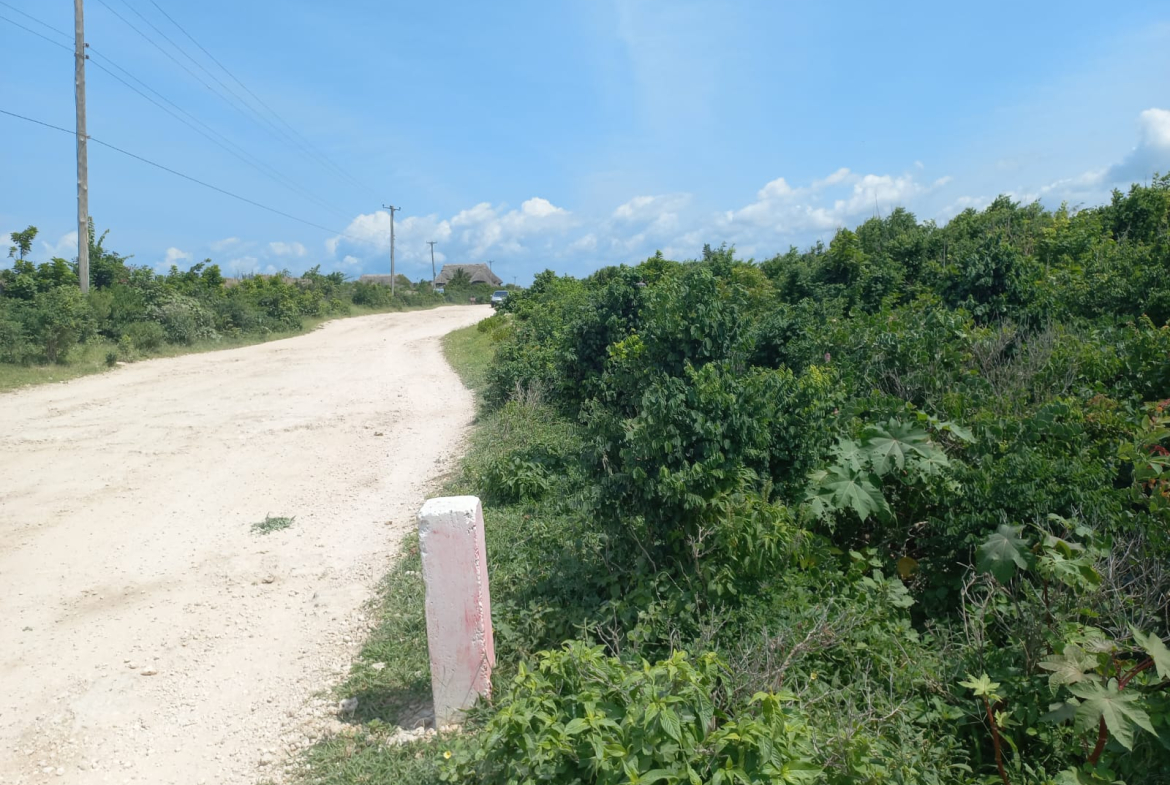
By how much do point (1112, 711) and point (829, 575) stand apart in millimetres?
1402

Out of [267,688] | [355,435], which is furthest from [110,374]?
[267,688]

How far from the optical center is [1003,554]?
3453 millimetres

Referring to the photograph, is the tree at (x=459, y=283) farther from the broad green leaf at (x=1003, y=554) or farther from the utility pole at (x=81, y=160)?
the broad green leaf at (x=1003, y=554)

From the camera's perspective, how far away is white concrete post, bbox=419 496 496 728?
11.7ft

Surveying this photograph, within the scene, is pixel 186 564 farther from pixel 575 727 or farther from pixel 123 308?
pixel 123 308

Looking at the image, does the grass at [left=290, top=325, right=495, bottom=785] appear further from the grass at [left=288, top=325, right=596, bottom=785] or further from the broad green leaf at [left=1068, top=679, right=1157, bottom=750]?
the broad green leaf at [left=1068, top=679, right=1157, bottom=750]

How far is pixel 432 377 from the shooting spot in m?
15.0

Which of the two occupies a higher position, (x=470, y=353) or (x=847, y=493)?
(x=470, y=353)

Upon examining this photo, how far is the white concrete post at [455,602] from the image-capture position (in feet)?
11.7

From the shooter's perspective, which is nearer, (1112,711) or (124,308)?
(1112,711)

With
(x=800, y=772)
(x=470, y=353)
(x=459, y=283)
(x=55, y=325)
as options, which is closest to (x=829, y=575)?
(x=800, y=772)

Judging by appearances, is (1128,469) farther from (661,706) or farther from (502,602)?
(502,602)

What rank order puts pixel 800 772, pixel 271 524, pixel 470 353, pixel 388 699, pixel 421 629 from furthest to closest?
pixel 470 353 → pixel 271 524 → pixel 421 629 → pixel 388 699 → pixel 800 772

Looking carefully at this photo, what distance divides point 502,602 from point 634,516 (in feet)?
3.43
